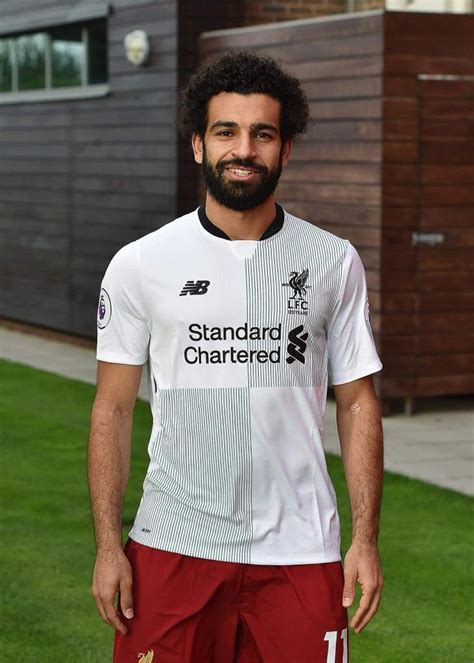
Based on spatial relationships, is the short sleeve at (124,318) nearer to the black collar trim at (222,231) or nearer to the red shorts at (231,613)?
the black collar trim at (222,231)

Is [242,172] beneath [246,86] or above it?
beneath

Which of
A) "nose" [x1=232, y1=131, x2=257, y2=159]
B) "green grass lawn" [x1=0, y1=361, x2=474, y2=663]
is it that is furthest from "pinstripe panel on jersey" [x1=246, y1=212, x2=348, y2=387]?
"green grass lawn" [x1=0, y1=361, x2=474, y2=663]

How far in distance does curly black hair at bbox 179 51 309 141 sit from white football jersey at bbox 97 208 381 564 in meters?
0.27

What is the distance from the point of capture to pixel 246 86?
135 inches

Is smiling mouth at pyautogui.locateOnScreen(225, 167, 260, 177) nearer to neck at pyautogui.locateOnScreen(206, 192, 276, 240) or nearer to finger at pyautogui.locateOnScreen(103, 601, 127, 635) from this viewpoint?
neck at pyautogui.locateOnScreen(206, 192, 276, 240)

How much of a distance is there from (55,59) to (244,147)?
558 inches

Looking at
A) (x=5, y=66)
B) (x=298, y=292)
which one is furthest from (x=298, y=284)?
(x=5, y=66)

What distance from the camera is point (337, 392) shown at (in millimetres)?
3555

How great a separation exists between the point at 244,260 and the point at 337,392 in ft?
1.27

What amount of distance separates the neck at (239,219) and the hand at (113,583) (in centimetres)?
75

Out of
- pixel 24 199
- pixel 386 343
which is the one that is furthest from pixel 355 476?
pixel 24 199

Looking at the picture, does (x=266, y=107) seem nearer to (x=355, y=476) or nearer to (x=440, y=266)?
(x=355, y=476)

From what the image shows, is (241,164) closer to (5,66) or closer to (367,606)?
(367,606)

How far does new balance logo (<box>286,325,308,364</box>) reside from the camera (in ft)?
11.2
